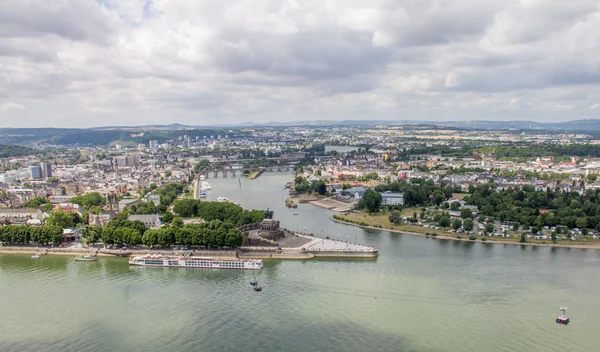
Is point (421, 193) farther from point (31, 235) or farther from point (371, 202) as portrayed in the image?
point (31, 235)

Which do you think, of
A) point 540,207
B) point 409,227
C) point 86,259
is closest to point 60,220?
point 86,259

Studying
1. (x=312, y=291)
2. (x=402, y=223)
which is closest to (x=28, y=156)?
(x=402, y=223)

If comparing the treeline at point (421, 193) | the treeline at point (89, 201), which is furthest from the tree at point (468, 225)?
the treeline at point (89, 201)

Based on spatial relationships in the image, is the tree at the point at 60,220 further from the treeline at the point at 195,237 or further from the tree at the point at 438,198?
the tree at the point at 438,198

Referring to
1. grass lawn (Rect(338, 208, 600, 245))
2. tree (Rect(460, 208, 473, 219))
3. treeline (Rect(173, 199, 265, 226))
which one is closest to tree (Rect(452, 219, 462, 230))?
grass lawn (Rect(338, 208, 600, 245))

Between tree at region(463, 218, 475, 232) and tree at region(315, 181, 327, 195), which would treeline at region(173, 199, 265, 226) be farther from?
tree at region(315, 181, 327, 195)

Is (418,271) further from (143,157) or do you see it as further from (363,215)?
(143,157)
